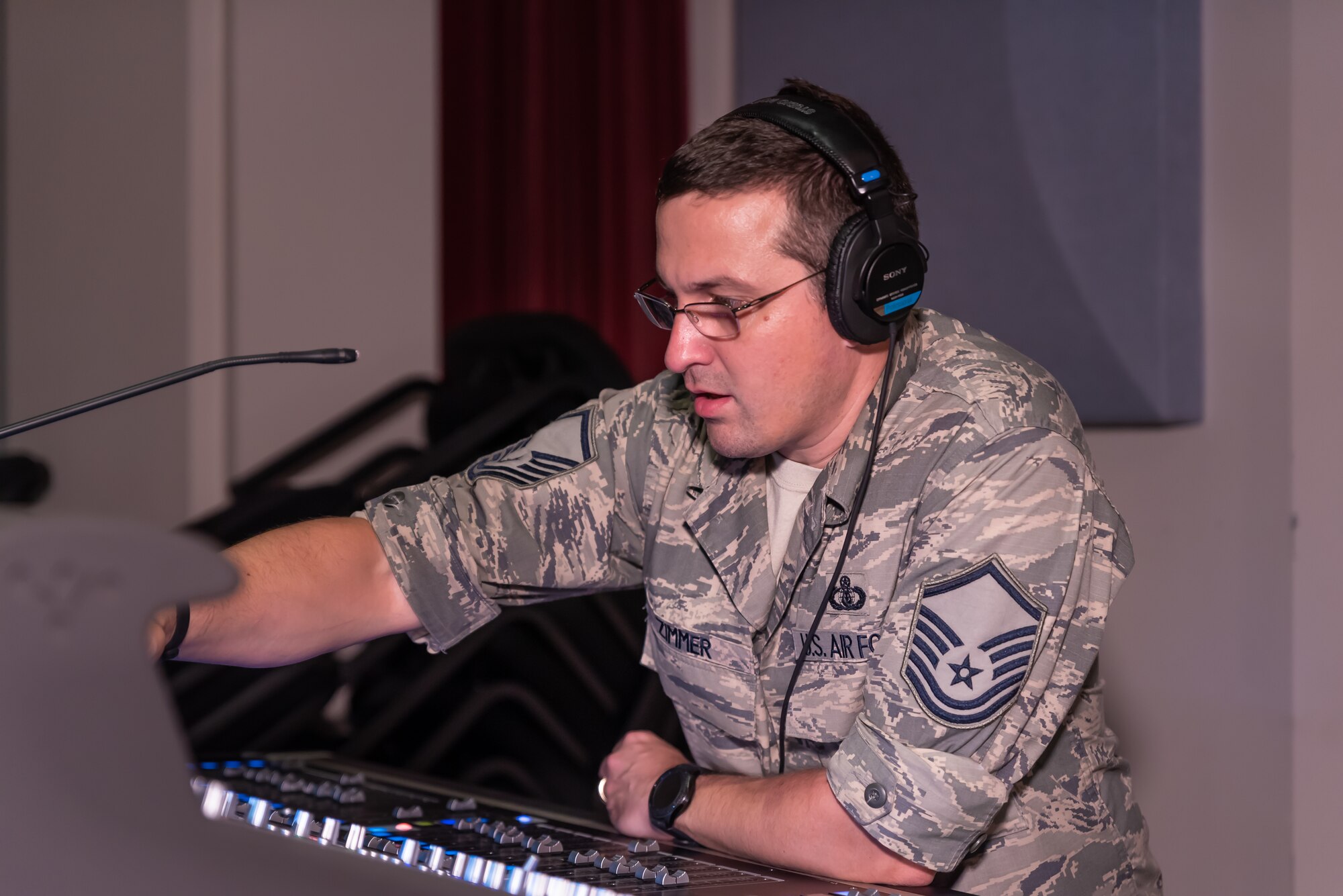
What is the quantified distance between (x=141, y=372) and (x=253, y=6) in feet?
2.43

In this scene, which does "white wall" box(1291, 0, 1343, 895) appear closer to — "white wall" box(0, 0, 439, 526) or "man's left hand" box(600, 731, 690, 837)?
"man's left hand" box(600, 731, 690, 837)

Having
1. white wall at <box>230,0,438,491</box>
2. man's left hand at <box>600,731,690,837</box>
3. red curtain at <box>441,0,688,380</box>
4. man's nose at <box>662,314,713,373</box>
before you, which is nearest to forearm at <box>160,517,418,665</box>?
man's left hand at <box>600,731,690,837</box>

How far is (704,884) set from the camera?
895 mm

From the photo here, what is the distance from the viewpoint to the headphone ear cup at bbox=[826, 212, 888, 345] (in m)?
1.12

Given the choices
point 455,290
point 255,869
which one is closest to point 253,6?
point 455,290

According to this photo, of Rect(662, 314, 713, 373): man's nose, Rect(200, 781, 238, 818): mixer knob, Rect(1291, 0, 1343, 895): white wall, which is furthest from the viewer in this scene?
Rect(1291, 0, 1343, 895): white wall

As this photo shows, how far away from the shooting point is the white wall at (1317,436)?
1770 mm

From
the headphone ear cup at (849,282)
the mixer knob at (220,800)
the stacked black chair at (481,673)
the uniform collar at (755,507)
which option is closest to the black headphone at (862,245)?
the headphone ear cup at (849,282)

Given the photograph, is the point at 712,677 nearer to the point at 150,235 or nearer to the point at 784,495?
the point at 784,495

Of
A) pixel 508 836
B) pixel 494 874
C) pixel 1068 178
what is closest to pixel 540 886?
pixel 494 874

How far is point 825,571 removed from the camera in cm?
119

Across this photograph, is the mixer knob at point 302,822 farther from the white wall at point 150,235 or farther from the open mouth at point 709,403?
the white wall at point 150,235

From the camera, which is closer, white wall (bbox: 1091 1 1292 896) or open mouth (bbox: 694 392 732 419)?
open mouth (bbox: 694 392 732 419)

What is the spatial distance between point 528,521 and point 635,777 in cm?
28
